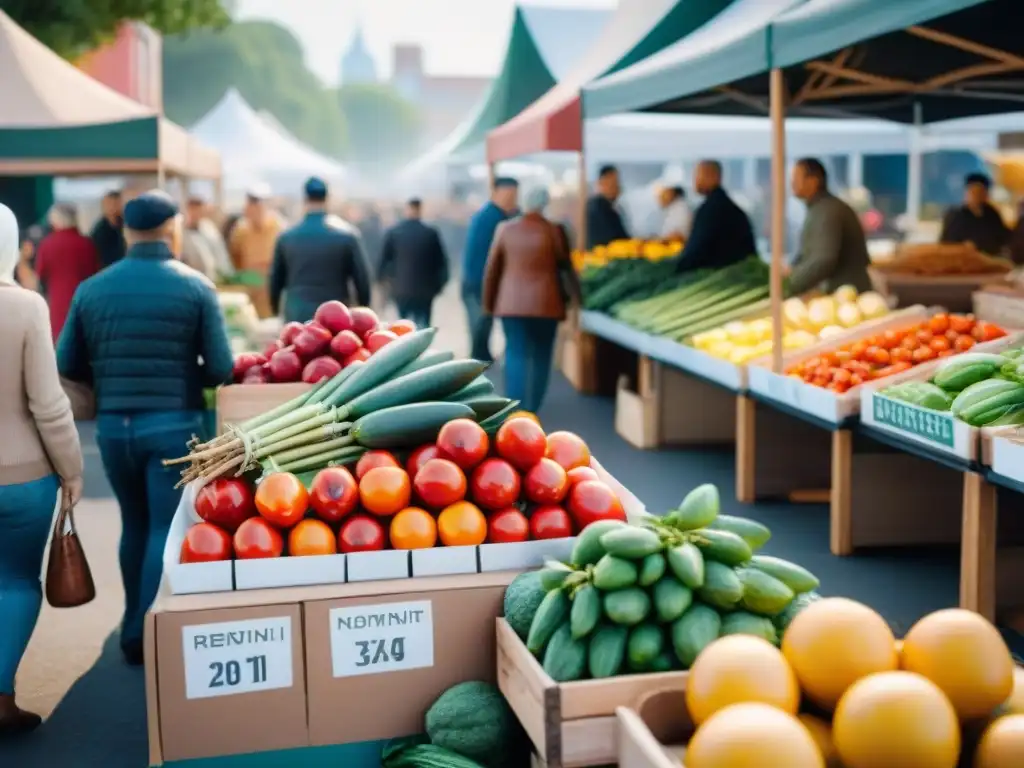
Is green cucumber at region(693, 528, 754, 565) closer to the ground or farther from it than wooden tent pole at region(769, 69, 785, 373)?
closer to the ground

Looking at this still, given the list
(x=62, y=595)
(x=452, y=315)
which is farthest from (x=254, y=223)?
(x=62, y=595)

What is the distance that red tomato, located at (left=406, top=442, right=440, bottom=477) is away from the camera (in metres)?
3.56

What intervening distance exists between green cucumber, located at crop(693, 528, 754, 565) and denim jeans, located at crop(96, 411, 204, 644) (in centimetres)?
270

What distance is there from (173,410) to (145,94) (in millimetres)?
35964

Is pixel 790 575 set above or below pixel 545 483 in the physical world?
below

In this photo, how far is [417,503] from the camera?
11.7 ft

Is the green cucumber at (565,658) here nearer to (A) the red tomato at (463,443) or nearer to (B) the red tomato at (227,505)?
(A) the red tomato at (463,443)

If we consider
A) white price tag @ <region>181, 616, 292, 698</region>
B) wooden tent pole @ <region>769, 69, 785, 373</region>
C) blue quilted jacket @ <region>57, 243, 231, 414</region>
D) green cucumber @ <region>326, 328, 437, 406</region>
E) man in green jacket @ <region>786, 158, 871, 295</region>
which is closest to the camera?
white price tag @ <region>181, 616, 292, 698</region>

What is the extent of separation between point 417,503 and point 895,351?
13.3 feet

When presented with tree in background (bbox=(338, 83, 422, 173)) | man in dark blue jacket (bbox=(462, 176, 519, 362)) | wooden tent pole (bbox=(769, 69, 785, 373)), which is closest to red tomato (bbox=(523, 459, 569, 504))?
wooden tent pole (bbox=(769, 69, 785, 373))

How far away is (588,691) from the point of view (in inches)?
108

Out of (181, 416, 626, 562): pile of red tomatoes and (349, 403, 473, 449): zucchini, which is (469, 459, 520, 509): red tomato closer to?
(181, 416, 626, 562): pile of red tomatoes

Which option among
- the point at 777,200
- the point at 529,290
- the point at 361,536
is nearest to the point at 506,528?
the point at 361,536

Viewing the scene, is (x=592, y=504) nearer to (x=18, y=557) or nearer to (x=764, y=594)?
(x=764, y=594)
